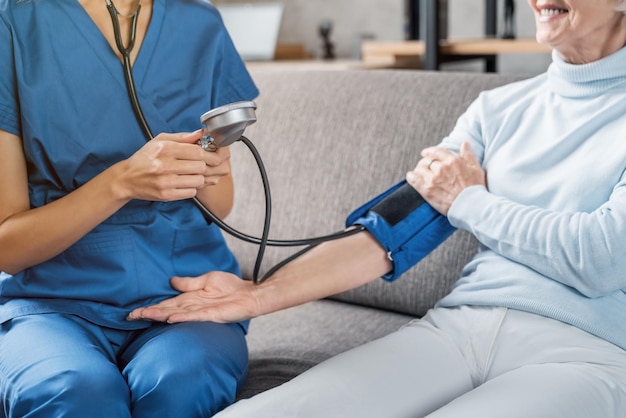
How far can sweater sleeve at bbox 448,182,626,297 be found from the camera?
1.22 meters

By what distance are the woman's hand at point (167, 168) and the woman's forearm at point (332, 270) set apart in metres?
0.31

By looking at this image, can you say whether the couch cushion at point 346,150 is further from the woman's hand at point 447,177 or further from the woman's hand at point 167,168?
the woman's hand at point 167,168

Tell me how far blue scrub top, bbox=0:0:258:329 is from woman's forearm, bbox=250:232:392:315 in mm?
159

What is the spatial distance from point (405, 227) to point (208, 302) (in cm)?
34

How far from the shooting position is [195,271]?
4.65 ft

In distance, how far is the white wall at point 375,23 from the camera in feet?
10.5

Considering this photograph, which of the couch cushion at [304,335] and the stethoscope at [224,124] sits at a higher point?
the stethoscope at [224,124]

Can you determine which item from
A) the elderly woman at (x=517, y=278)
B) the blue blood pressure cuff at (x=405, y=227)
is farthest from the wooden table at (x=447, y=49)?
the blue blood pressure cuff at (x=405, y=227)

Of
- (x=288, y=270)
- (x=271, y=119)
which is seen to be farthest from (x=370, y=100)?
(x=288, y=270)

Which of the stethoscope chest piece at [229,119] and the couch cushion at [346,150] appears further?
the couch cushion at [346,150]

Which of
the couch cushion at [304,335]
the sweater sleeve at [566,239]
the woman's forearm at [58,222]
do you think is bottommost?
the couch cushion at [304,335]

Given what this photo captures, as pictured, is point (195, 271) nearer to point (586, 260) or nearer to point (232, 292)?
point (232, 292)

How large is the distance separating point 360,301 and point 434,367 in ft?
1.80

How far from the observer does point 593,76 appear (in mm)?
1355
